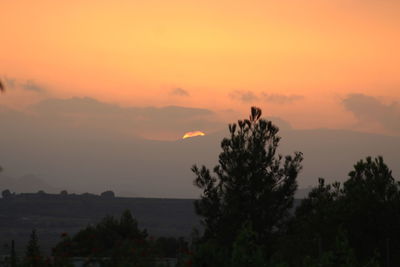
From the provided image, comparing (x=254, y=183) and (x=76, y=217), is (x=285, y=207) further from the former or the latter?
(x=76, y=217)

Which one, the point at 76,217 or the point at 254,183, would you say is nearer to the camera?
the point at 254,183

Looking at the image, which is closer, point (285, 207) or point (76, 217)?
point (285, 207)

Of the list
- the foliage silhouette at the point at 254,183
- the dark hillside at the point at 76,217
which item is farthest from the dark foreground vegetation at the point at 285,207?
the dark hillside at the point at 76,217

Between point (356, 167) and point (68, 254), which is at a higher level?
point (356, 167)

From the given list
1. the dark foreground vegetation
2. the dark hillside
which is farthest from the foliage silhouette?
the dark hillside

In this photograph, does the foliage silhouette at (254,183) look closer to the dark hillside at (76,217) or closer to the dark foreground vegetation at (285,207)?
the dark foreground vegetation at (285,207)

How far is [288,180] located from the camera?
43.4m

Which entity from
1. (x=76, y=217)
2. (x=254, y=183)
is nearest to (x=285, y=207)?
(x=254, y=183)

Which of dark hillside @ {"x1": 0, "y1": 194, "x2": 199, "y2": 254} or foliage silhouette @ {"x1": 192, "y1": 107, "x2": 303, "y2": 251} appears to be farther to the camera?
dark hillside @ {"x1": 0, "y1": 194, "x2": 199, "y2": 254}

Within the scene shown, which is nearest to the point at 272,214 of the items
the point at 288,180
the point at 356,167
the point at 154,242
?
the point at 288,180

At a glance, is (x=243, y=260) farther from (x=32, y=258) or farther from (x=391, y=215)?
(x=391, y=215)

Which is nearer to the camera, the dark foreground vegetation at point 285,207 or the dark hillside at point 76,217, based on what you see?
the dark foreground vegetation at point 285,207

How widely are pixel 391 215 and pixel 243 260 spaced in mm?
21459

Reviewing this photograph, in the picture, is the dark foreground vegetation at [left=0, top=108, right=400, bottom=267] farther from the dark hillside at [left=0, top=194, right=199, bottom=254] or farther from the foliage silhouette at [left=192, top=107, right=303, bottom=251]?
the dark hillside at [left=0, top=194, right=199, bottom=254]
